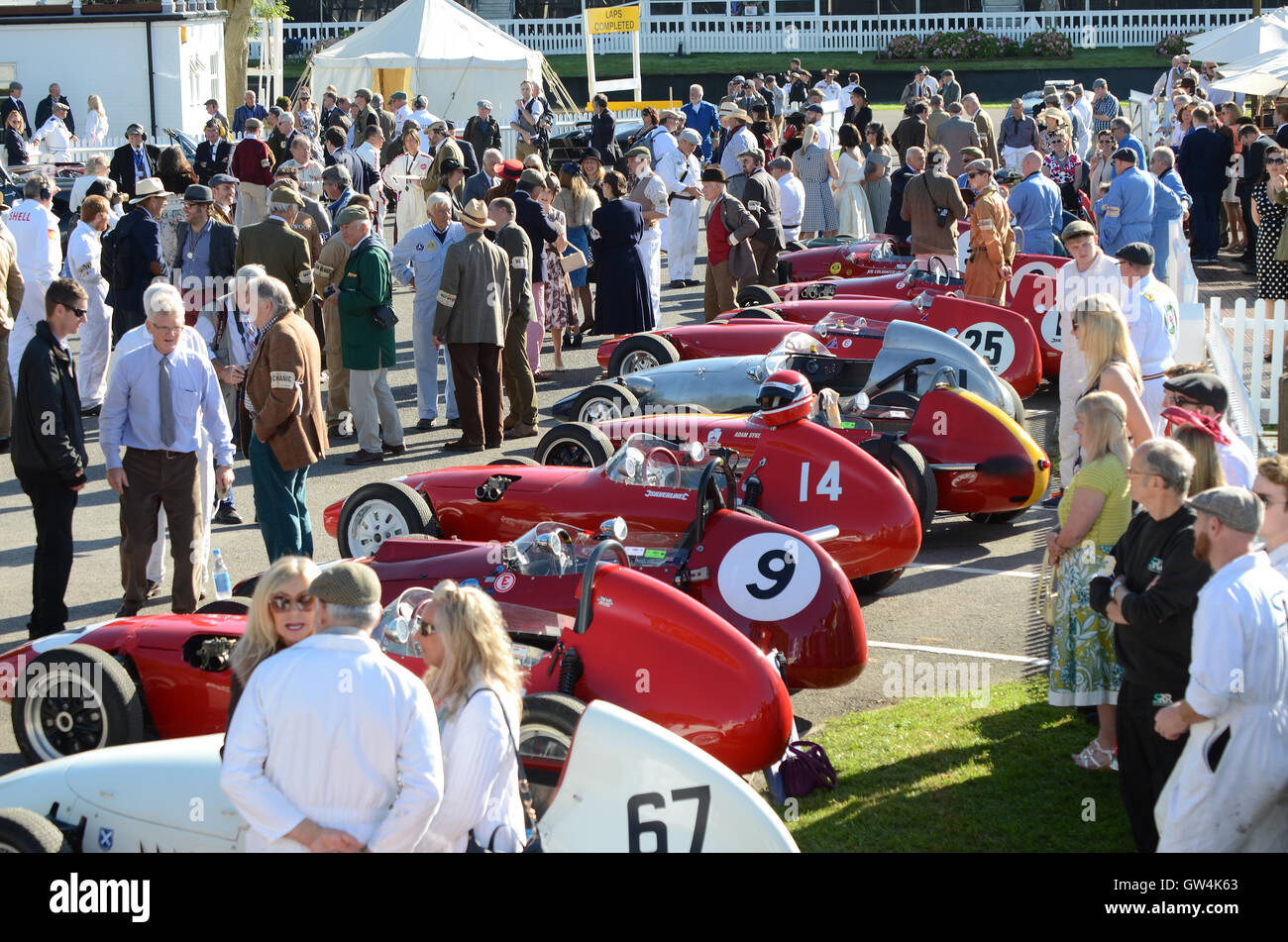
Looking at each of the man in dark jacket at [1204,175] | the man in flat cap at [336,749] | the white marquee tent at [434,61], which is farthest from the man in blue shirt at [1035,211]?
the white marquee tent at [434,61]

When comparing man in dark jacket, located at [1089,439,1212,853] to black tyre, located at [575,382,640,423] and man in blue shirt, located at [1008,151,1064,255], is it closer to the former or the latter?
black tyre, located at [575,382,640,423]

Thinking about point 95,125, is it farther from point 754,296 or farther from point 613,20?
point 754,296

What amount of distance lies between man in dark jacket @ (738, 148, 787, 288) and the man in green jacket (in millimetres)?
5382

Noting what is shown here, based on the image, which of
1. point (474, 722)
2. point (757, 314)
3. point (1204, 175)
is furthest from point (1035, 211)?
point (474, 722)

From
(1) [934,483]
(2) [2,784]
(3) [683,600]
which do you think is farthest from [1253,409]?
(2) [2,784]

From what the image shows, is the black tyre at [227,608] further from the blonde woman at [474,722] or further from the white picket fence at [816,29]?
the white picket fence at [816,29]

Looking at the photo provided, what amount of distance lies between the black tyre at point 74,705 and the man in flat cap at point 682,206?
12.9 meters

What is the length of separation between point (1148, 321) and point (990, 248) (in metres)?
4.08

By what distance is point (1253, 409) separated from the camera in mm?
10922

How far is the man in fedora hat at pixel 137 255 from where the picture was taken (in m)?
12.2

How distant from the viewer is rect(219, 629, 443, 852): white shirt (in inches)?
157

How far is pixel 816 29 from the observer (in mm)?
51375

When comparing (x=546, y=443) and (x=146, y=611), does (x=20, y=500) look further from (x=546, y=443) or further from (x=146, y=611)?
(x=546, y=443)

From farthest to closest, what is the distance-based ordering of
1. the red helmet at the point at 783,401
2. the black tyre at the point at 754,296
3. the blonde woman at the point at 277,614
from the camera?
the black tyre at the point at 754,296, the red helmet at the point at 783,401, the blonde woman at the point at 277,614
